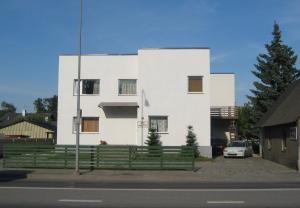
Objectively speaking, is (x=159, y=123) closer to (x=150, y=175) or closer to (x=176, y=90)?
(x=176, y=90)

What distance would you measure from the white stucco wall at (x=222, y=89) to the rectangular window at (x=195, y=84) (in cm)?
1736

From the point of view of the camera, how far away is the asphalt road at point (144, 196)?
39.7ft

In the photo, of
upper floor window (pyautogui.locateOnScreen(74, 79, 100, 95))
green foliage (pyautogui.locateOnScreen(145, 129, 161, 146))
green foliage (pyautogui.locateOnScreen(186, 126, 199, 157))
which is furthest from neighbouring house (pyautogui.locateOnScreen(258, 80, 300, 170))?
upper floor window (pyautogui.locateOnScreen(74, 79, 100, 95))

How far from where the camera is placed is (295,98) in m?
29.6

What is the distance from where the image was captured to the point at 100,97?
117 feet

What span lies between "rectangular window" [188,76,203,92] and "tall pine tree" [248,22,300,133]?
12499 millimetres

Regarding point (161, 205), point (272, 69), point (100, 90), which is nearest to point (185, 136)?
point (100, 90)

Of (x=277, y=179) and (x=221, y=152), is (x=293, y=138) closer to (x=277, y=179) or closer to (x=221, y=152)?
(x=277, y=179)

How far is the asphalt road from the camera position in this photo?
12.1 metres

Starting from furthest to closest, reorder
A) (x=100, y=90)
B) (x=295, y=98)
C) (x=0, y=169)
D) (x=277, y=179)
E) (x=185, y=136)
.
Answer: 1. (x=100, y=90)
2. (x=185, y=136)
3. (x=295, y=98)
4. (x=0, y=169)
5. (x=277, y=179)

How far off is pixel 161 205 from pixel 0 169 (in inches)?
549

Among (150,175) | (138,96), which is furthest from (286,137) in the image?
(138,96)

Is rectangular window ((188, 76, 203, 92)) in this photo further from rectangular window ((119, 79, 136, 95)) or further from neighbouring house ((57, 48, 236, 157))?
rectangular window ((119, 79, 136, 95))

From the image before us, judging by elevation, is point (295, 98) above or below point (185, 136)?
above
